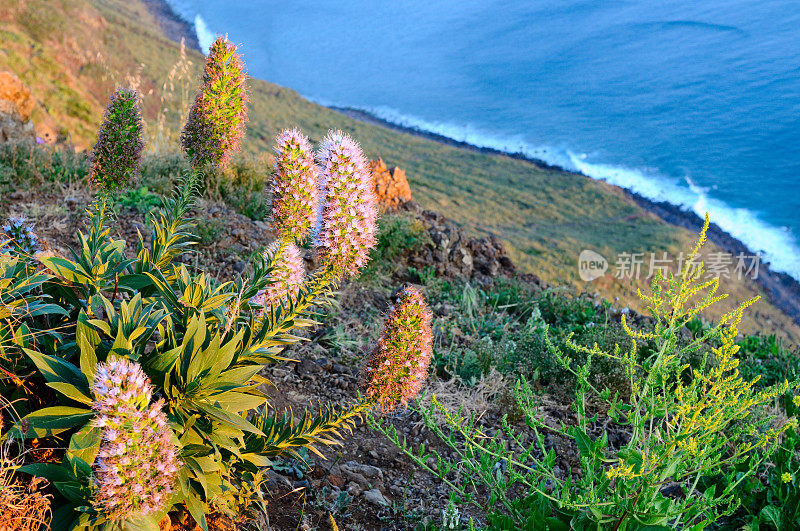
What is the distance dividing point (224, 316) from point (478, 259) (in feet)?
16.2

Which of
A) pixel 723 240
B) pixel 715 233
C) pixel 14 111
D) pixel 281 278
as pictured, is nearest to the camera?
pixel 281 278

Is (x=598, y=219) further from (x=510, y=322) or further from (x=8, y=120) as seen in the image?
(x=8, y=120)

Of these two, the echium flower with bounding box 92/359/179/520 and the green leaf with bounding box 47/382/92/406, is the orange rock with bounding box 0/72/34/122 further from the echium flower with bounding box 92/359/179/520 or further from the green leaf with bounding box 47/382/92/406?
the echium flower with bounding box 92/359/179/520

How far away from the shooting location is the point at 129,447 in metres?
1.86

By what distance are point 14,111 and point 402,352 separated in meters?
7.89

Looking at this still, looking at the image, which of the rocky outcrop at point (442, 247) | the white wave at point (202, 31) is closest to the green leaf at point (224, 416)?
the rocky outcrop at point (442, 247)

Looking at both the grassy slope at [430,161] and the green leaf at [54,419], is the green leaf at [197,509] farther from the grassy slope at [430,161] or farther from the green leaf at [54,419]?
the grassy slope at [430,161]

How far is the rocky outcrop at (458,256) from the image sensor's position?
696cm

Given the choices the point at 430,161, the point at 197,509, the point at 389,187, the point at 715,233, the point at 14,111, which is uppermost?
the point at 430,161

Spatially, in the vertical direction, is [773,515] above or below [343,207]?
below

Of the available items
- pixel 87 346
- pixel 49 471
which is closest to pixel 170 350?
pixel 87 346

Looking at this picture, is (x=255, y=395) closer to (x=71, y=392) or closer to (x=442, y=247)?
(x=71, y=392)

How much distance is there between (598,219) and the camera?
13.8m

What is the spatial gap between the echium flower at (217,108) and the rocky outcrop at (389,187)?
4.29 meters
